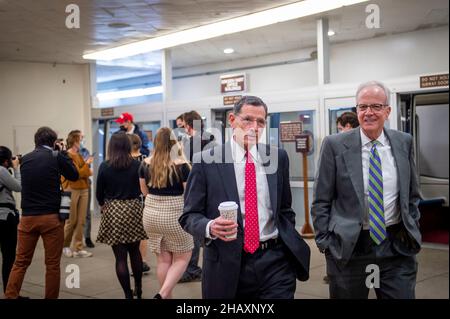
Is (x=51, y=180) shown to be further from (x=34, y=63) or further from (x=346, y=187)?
(x=346, y=187)

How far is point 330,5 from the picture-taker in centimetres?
310

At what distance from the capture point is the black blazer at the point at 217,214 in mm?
2164

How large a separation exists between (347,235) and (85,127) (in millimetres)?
1635

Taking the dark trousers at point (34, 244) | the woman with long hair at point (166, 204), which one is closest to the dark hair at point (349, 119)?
the woman with long hair at point (166, 204)

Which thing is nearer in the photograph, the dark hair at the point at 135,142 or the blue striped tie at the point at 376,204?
the blue striped tie at the point at 376,204

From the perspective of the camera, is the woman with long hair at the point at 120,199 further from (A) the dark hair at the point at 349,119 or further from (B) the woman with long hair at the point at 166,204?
(A) the dark hair at the point at 349,119

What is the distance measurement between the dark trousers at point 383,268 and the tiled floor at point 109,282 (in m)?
0.85

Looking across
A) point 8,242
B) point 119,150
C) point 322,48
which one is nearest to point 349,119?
point 322,48

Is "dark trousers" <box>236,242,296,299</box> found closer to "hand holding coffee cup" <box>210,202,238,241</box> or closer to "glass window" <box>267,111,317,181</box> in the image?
"hand holding coffee cup" <box>210,202,238,241</box>

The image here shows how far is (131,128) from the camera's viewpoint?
343 cm

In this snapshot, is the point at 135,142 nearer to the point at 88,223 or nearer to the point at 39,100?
the point at 39,100

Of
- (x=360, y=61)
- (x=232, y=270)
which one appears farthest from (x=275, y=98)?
(x=360, y=61)

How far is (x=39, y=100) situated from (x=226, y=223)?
1.48 meters

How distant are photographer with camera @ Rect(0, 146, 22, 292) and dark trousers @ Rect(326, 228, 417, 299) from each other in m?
1.89
